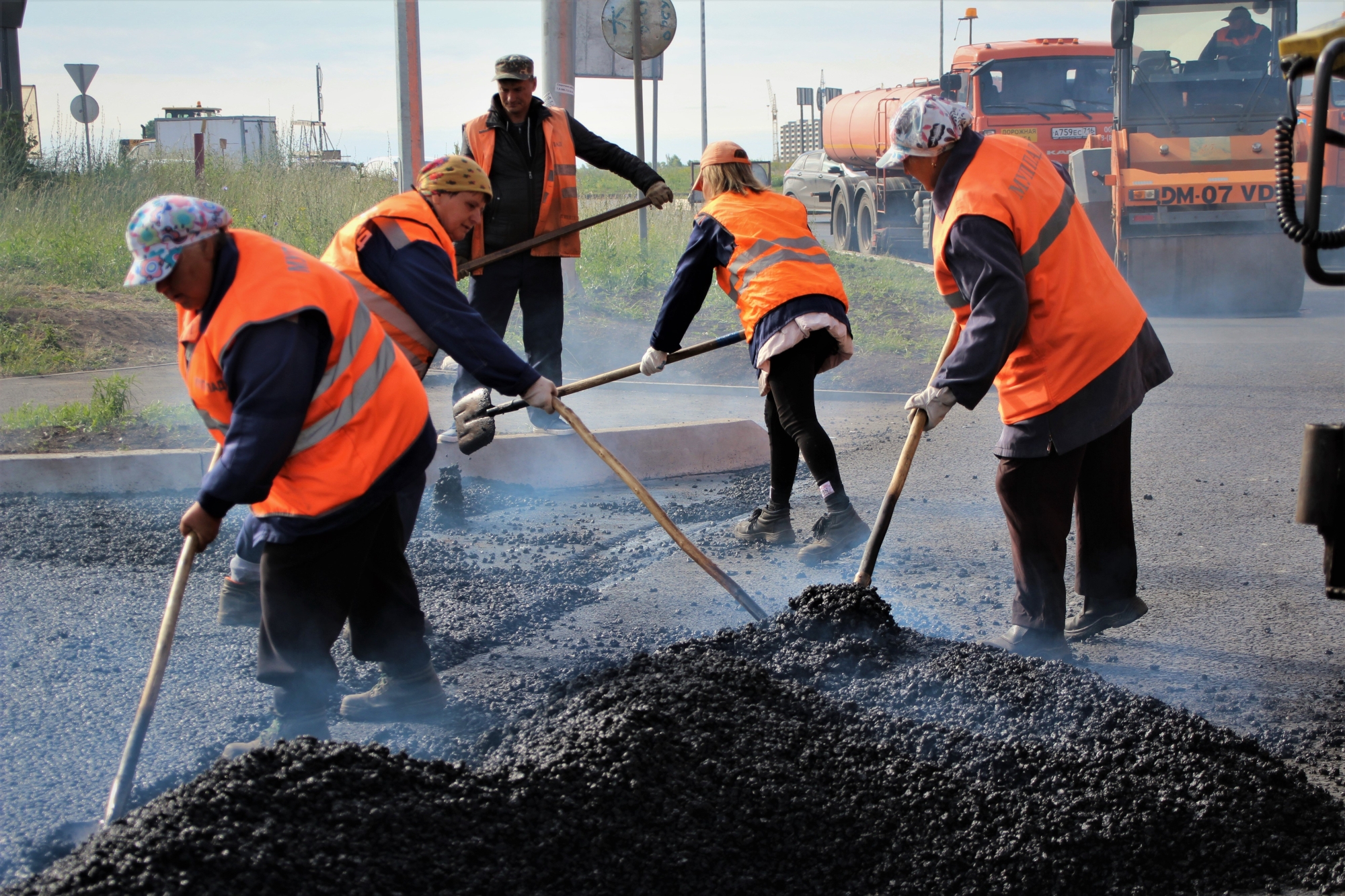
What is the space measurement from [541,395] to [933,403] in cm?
125

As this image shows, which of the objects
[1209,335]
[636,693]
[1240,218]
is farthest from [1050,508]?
[1240,218]

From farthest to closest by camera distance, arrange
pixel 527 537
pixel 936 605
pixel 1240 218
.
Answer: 1. pixel 1240 218
2. pixel 527 537
3. pixel 936 605

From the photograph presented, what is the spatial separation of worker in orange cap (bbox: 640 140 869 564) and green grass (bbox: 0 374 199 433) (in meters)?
3.34

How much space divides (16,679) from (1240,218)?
38.0 feet

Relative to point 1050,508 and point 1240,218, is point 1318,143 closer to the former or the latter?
point 1050,508

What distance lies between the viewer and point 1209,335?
34.9 ft

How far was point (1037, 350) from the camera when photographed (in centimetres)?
350

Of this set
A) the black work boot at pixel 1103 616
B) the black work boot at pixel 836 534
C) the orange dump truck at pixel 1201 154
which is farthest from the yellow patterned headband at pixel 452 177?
the orange dump truck at pixel 1201 154

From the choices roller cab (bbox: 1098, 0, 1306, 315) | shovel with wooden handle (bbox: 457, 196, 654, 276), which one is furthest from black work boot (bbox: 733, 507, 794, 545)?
roller cab (bbox: 1098, 0, 1306, 315)

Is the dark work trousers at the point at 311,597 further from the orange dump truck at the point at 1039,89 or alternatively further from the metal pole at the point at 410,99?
the orange dump truck at the point at 1039,89

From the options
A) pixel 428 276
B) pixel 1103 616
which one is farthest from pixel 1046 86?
pixel 428 276

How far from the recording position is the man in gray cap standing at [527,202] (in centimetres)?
602

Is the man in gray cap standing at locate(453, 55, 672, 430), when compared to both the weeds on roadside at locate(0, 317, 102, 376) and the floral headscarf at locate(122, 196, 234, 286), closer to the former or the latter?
the floral headscarf at locate(122, 196, 234, 286)

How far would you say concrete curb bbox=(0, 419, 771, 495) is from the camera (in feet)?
18.6
